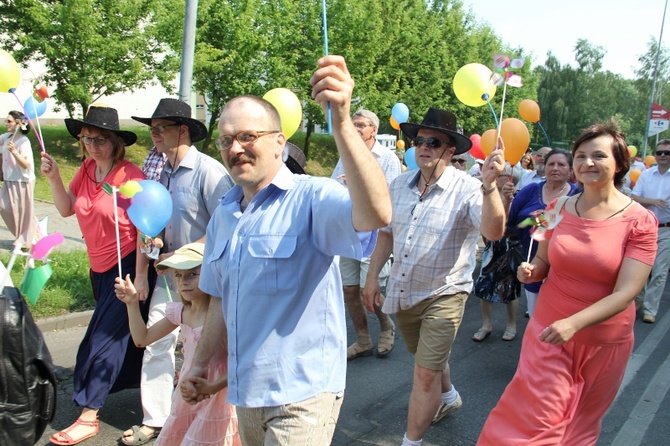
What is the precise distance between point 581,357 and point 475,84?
1884 millimetres

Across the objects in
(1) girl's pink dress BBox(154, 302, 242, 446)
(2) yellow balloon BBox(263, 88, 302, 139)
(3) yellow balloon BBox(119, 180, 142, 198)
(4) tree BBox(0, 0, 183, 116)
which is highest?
(4) tree BBox(0, 0, 183, 116)

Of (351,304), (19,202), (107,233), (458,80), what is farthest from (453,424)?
(19,202)

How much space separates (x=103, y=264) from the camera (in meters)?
3.92

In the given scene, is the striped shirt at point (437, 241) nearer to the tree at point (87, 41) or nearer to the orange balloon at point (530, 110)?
the orange balloon at point (530, 110)

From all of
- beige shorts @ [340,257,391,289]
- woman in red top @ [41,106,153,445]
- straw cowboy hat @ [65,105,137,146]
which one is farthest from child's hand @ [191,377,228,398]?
beige shorts @ [340,257,391,289]

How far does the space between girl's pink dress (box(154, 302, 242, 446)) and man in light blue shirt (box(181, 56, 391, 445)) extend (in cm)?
54

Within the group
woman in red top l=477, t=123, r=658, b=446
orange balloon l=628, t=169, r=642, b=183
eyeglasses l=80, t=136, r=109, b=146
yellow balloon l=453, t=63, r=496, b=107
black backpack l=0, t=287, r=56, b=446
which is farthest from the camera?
orange balloon l=628, t=169, r=642, b=183

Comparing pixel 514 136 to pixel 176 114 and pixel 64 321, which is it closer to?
pixel 176 114

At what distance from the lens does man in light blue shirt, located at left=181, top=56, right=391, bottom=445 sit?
2.13m

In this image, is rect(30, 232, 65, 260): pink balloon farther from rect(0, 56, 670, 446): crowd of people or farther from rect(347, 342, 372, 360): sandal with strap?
rect(347, 342, 372, 360): sandal with strap

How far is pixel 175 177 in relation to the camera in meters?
3.79

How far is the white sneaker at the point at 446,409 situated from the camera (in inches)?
165

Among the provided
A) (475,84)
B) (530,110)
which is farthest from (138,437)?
(530,110)

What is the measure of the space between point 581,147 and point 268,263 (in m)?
1.96
